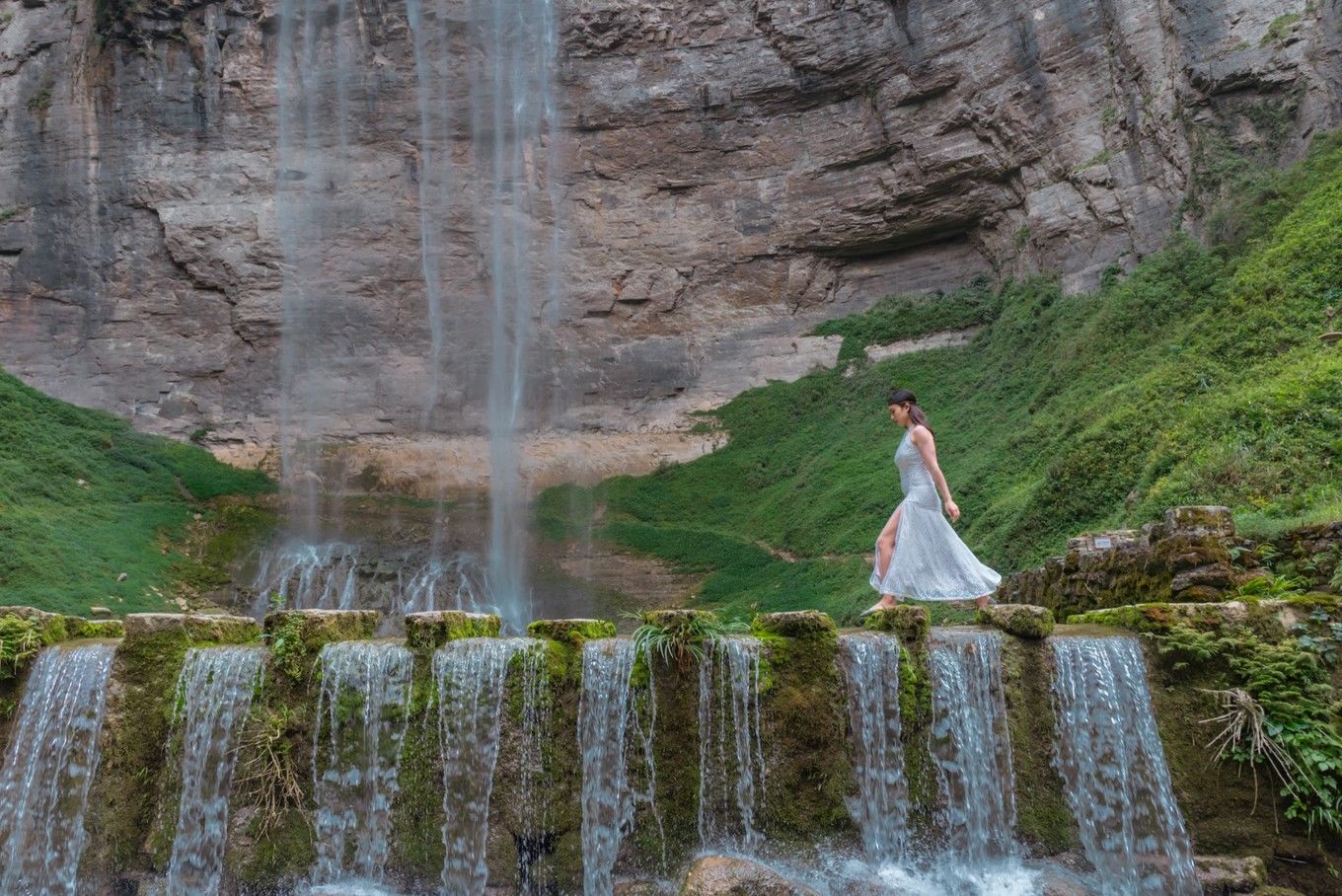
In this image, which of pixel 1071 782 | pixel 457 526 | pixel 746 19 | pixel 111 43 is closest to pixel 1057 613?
pixel 1071 782

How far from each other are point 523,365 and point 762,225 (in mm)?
7176

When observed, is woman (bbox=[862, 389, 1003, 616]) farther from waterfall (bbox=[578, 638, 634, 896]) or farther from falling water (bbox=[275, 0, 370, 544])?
falling water (bbox=[275, 0, 370, 544])

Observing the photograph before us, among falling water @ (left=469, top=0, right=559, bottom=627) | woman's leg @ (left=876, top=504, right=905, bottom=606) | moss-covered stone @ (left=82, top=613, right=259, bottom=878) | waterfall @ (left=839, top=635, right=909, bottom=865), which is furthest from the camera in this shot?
falling water @ (left=469, top=0, right=559, bottom=627)

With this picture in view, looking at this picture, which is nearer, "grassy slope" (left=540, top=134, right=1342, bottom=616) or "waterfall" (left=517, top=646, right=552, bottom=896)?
"waterfall" (left=517, top=646, right=552, bottom=896)

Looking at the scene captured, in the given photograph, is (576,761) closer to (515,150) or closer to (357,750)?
(357,750)

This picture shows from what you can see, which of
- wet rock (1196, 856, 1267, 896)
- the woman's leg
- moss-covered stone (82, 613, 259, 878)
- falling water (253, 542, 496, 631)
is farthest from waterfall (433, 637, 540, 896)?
falling water (253, 542, 496, 631)

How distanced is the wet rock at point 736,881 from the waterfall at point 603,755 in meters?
0.79

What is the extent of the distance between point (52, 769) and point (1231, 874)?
8.11 meters

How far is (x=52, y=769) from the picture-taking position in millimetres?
7316

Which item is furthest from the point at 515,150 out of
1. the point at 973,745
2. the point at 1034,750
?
the point at 1034,750

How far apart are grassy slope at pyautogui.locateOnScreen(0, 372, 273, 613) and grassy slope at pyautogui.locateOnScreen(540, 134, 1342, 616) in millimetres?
8123

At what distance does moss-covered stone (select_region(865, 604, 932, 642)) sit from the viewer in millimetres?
6688

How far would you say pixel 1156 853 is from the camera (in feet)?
19.7

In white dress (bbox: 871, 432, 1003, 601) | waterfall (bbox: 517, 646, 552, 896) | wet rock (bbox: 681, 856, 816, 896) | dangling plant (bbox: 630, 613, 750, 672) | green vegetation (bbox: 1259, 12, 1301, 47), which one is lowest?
wet rock (bbox: 681, 856, 816, 896)
